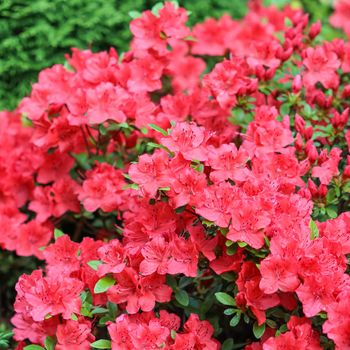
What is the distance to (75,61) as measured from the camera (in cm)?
287

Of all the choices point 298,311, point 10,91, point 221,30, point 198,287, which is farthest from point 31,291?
point 221,30

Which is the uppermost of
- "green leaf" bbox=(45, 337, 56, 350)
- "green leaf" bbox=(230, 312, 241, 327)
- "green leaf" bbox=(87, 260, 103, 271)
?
"green leaf" bbox=(87, 260, 103, 271)

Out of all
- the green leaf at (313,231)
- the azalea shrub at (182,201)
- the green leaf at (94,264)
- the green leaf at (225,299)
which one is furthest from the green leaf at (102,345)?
the green leaf at (313,231)

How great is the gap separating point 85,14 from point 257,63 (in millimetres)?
1236

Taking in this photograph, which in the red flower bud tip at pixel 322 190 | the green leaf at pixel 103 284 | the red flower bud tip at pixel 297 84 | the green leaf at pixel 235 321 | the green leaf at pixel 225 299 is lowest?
the green leaf at pixel 235 321

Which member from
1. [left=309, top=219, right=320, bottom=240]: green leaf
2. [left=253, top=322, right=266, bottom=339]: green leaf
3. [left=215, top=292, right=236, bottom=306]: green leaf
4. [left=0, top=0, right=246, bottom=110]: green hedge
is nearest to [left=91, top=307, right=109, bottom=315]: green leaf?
[left=215, top=292, right=236, bottom=306]: green leaf

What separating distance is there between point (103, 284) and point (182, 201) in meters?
0.35

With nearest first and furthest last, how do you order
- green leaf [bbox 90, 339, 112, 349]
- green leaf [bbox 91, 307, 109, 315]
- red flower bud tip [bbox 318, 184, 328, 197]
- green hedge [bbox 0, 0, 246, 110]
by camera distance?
green leaf [bbox 90, 339, 112, 349] → green leaf [bbox 91, 307, 109, 315] → red flower bud tip [bbox 318, 184, 328, 197] → green hedge [bbox 0, 0, 246, 110]

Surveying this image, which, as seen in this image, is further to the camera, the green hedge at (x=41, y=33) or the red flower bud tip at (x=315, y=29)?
the green hedge at (x=41, y=33)

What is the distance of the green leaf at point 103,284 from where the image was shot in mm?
2018

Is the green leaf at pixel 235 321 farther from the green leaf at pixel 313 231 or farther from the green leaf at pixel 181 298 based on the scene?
the green leaf at pixel 313 231

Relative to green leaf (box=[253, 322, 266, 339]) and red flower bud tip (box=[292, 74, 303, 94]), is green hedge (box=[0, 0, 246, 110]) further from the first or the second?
green leaf (box=[253, 322, 266, 339])

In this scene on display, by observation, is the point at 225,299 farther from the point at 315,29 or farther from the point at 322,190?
the point at 315,29

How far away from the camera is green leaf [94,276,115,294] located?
2.02 metres
